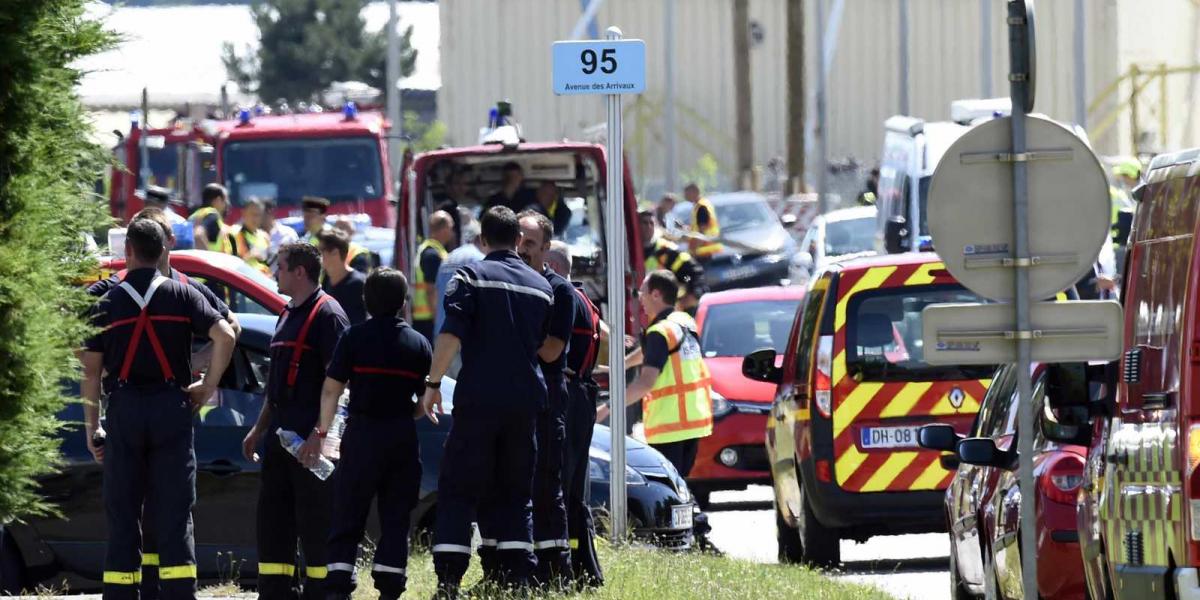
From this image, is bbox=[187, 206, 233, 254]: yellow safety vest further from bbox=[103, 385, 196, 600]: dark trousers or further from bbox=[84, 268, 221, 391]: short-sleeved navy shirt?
bbox=[103, 385, 196, 600]: dark trousers

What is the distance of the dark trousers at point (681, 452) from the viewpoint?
44.6 ft

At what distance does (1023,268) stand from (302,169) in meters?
19.2

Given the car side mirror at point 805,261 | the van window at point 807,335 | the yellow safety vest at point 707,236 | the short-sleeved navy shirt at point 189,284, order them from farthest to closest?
the yellow safety vest at point 707,236 → the car side mirror at point 805,261 → the van window at point 807,335 → the short-sleeved navy shirt at point 189,284

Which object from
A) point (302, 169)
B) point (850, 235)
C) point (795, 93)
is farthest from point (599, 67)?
point (795, 93)

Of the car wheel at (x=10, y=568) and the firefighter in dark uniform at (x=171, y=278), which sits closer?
the firefighter in dark uniform at (x=171, y=278)

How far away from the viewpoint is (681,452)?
44.7 feet

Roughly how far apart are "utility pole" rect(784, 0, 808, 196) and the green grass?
31.6 metres

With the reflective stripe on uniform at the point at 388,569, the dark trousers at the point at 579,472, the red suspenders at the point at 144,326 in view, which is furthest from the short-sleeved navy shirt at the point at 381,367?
the dark trousers at the point at 579,472

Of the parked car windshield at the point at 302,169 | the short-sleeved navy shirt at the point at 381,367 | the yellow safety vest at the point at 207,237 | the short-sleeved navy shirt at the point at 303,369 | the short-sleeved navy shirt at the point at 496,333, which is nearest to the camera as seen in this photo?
the short-sleeved navy shirt at the point at 381,367

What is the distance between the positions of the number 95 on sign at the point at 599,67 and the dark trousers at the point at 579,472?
1.68 metres

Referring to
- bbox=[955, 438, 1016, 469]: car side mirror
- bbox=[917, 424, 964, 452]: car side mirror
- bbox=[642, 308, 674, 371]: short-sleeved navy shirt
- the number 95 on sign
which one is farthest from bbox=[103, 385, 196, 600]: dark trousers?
bbox=[642, 308, 674, 371]: short-sleeved navy shirt

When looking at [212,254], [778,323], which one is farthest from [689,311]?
[212,254]

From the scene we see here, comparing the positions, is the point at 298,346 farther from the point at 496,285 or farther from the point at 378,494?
the point at 496,285

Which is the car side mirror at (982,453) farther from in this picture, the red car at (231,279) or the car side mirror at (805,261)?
the car side mirror at (805,261)
